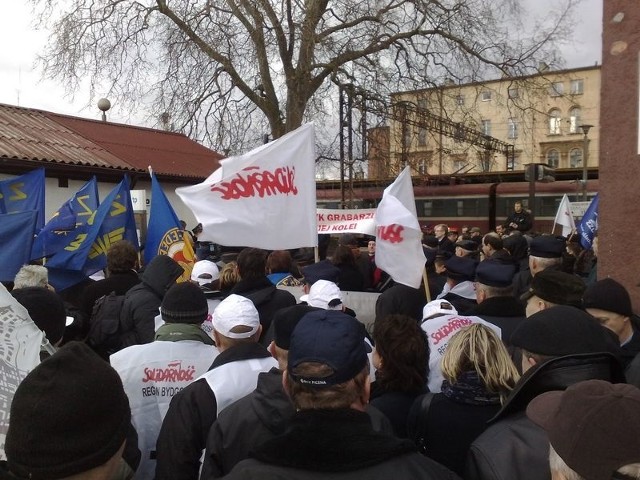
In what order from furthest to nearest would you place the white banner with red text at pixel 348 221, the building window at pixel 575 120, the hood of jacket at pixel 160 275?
the building window at pixel 575 120 < the white banner with red text at pixel 348 221 < the hood of jacket at pixel 160 275

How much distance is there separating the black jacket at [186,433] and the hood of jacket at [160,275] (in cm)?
179

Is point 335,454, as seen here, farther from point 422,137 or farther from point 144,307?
point 422,137

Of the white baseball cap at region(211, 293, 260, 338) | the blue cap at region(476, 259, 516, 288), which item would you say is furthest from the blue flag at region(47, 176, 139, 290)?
the blue cap at region(476, 259, 516, 288)

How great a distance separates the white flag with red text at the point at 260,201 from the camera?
5.46 m

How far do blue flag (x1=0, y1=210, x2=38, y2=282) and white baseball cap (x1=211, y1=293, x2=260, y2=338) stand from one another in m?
2.96

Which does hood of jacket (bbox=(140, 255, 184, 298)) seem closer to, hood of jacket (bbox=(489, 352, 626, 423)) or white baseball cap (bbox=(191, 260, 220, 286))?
white baseball cap (bbox=(191, 260, 220, 286))

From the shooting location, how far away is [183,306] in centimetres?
341

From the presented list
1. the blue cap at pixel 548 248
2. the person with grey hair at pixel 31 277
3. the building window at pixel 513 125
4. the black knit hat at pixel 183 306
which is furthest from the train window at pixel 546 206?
the black knit hat at pixel 183 306

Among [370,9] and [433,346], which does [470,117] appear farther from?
[433,346]

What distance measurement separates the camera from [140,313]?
169 inches

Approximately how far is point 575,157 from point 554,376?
69061mm

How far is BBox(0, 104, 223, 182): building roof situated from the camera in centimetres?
1511

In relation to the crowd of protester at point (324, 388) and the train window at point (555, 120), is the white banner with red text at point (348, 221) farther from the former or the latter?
the train window at point (555, 120)

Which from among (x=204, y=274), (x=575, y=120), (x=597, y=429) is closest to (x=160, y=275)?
(x=204, y=274)
